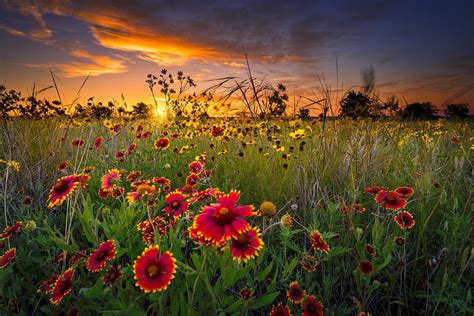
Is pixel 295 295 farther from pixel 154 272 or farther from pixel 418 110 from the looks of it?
pixel 418 110

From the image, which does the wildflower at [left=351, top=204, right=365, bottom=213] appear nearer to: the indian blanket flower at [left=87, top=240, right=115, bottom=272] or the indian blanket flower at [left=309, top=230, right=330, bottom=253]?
the indian blanket flower at [left=309, top=230, right=330, bottom=253]

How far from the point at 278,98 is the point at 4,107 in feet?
10.7

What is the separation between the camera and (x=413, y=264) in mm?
1512

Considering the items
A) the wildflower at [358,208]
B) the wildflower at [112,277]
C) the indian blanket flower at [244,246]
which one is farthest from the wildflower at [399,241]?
the wildflower at [112,277]

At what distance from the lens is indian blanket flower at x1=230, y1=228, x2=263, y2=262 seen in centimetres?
82

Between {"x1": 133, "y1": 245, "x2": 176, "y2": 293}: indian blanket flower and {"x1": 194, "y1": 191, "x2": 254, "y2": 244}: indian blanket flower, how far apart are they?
0.13 m

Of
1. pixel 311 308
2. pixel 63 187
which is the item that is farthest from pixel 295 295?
pixel 63 187

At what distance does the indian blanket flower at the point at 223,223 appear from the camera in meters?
0.76

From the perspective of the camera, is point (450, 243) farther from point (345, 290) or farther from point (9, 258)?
point (9, 258)

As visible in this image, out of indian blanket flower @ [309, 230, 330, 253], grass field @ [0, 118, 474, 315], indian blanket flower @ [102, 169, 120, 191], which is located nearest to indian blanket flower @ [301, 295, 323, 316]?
grass field @ [0, 118, 474, 315]

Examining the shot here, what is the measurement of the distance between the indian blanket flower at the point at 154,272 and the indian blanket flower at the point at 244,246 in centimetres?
17

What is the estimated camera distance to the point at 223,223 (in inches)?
31.4

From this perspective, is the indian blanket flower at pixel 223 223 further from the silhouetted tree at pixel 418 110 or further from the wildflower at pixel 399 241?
the silhouetted tree at pixel 418 110

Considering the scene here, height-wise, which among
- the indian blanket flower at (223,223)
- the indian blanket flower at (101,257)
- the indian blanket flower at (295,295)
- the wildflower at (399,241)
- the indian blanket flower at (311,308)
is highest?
the indian blanket flower at (223,223)
